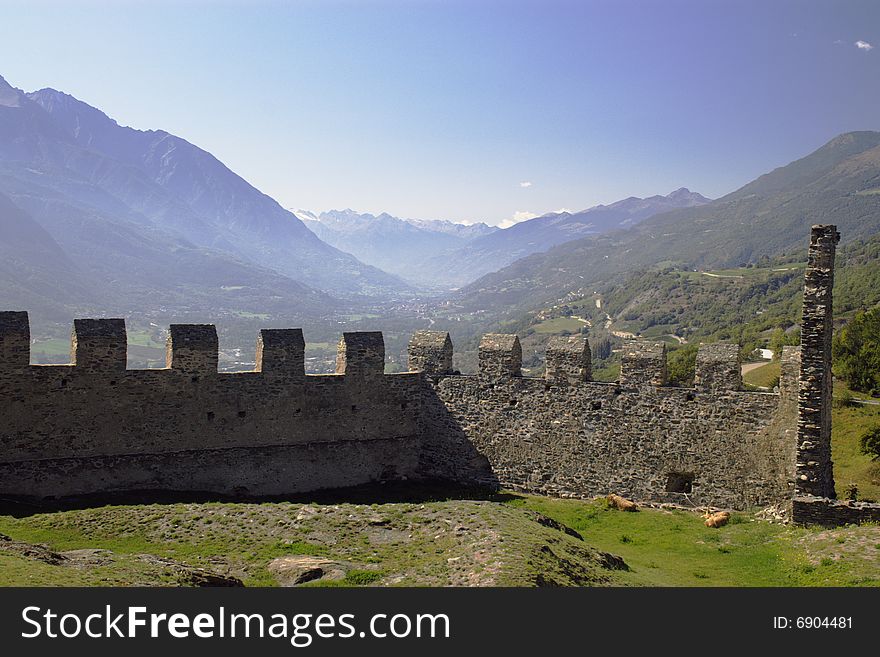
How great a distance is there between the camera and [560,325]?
161250 millimetres

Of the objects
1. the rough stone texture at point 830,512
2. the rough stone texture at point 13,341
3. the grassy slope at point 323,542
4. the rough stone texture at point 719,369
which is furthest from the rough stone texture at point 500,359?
the rough stone texture at point 13,341

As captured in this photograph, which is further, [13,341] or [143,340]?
[143,340]

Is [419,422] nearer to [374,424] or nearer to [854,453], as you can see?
[374,424]

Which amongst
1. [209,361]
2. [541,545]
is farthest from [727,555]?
[209,361]

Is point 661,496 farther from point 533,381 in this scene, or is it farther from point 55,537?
point 55,537

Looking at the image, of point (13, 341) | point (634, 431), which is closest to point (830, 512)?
point (634, 431)

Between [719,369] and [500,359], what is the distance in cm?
665

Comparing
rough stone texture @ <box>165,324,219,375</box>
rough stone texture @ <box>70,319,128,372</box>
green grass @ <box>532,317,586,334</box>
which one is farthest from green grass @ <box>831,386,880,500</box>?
green grass @ <box>532,317,586,334</box>

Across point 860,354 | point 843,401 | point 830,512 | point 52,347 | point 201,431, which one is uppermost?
point 860,354

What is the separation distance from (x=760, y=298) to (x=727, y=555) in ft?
368

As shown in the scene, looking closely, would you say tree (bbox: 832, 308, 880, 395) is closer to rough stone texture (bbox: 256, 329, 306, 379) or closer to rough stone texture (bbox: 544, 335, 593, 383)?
rough stone texture (bbox: 544, 335, 593, 383)

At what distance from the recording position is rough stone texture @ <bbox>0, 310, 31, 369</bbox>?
778 inches

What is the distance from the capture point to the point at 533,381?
23.3m

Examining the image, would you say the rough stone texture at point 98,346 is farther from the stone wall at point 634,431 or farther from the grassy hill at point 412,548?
the stone wall at point 634,431
